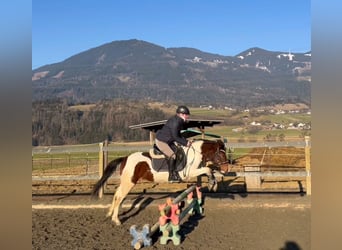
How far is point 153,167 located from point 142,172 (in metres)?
0.21

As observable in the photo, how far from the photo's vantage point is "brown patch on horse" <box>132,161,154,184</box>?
670 cm

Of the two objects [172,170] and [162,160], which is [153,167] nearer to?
[162,160]

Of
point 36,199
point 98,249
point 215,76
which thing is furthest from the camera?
point 215,76

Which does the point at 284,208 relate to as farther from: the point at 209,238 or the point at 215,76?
Result: the point at 215,76

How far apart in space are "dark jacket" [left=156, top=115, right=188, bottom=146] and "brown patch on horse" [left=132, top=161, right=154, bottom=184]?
537 mm

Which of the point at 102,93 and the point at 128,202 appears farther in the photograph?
the point at 102,93

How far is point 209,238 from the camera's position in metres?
5.62

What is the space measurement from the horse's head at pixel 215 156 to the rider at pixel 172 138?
439 millimetres

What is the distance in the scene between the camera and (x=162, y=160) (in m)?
6.78

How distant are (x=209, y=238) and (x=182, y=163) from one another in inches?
64.4

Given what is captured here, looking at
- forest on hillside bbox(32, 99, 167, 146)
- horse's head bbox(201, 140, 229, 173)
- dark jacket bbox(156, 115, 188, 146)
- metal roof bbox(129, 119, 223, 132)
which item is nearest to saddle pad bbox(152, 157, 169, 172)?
dark jacket bbox(156, 115, 188, 146)

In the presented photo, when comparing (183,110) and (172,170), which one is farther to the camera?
(172,170)

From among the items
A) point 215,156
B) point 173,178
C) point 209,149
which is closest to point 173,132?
point 173,178
